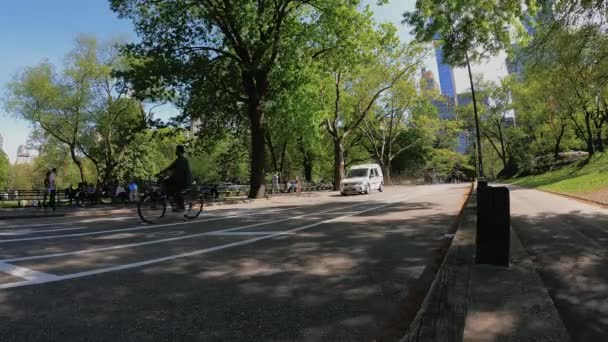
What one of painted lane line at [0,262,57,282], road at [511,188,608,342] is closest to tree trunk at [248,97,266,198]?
road at [511,188,608,342]

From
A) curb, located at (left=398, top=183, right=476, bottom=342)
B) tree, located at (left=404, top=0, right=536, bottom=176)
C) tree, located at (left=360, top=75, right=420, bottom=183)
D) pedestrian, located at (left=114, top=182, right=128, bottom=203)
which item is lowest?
curb, located at (left=398, top=183, right=476, bottom=342)

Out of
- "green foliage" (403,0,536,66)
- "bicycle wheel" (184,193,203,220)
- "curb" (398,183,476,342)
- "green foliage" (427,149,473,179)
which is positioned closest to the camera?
"curb" (398,183,476,342)

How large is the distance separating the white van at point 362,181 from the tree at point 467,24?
1124cm

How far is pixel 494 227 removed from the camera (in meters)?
5.01

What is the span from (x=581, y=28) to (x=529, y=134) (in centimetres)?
5332

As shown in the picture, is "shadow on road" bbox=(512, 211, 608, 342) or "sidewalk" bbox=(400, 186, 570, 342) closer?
"sidewalk" bbox=(400, 186, 570, 342)

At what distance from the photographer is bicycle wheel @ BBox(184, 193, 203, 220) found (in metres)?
11.8

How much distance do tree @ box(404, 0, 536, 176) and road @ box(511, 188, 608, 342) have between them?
817 cm

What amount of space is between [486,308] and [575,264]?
266 cm

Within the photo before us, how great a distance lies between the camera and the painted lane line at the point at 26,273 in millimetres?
4711

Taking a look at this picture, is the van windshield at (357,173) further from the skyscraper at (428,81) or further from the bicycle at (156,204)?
the skyscraper at (428,81)

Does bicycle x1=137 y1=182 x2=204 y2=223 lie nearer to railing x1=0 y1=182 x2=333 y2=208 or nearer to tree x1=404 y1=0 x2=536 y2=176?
railing x1=0 y1=182 x2=333 y2=208

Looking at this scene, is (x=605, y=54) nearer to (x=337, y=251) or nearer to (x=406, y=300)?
(x=337, y=251)

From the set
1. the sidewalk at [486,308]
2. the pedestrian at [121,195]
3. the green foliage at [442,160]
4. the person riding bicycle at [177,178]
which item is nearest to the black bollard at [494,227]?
the sidewalk at [486,308]
